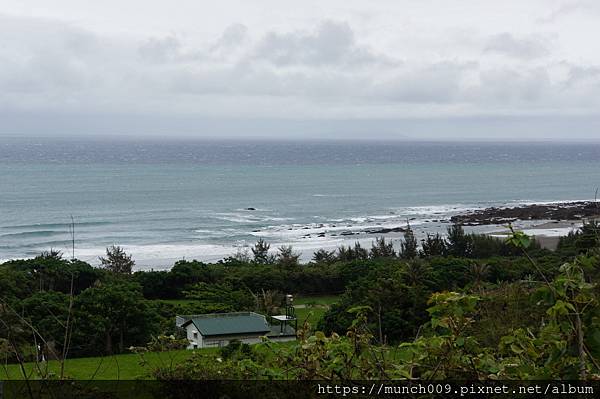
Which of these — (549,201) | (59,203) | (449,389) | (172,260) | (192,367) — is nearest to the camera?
(449,389)

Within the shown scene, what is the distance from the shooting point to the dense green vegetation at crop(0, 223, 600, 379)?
2.89 metres

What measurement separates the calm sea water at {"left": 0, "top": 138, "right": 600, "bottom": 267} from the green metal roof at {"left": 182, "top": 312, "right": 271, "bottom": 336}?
21514mm

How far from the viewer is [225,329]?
71.0 ft

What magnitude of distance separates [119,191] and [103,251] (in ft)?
109

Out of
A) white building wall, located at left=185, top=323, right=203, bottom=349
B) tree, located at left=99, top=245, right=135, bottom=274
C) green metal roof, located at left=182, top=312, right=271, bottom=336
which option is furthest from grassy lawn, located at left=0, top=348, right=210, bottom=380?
tree, located at left=99, top=245, right=135, bottom=274

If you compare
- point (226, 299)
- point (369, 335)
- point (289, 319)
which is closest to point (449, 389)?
point (369, 335)

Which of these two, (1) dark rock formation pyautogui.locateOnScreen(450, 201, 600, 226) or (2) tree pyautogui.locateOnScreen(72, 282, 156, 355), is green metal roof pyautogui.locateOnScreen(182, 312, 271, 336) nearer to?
(2) tree pyautogui.locateOnScreen(72, 282, 156, 355)

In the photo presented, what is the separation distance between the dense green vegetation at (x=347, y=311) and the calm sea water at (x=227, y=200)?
32.9 feet

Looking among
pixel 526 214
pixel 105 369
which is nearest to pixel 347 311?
pixel 105 369

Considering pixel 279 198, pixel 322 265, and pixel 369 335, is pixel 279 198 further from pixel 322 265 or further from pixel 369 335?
pixel 369 335

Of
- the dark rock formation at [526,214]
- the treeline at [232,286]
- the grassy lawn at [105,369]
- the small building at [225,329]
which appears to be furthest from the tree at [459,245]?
the grassy lawn at [105,369]

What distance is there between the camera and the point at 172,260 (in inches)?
1757

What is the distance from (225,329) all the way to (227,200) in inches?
2092

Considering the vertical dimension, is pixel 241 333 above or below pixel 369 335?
below
